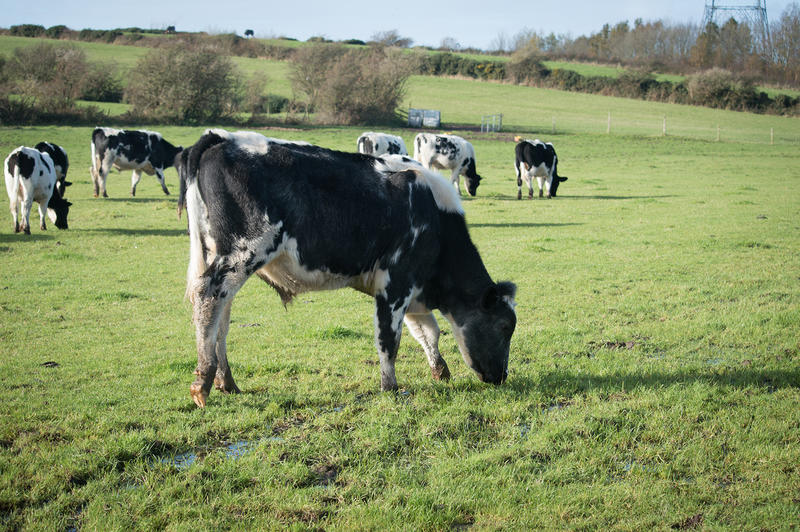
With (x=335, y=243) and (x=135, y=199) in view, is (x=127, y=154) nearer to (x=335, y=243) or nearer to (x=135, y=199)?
(x=135, y=199)

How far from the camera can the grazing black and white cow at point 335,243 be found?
5473mm

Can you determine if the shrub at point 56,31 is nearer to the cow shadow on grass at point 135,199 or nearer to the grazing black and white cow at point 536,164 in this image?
the cow shadow on grass at point 135,199

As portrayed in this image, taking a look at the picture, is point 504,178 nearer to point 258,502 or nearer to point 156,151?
point 156,151

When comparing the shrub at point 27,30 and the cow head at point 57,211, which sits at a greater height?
the shrub at point 27,30

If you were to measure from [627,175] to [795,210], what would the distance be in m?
12.7

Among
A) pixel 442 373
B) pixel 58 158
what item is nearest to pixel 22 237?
pixel 58 158

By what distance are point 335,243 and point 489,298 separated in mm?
1639

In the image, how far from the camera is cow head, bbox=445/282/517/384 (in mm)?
6223

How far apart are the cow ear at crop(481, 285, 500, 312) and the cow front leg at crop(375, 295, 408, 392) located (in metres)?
0.85

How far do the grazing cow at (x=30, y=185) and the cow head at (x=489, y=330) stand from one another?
1291 cm

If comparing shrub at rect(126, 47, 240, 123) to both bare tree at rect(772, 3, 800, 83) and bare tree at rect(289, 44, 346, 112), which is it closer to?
bare tree at rect(289, 44, 346, 112)

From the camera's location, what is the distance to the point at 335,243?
573cm

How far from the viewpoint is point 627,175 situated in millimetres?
31438

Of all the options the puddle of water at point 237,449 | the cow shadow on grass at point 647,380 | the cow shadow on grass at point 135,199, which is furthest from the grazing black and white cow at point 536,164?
the puddle of water at point 237,449
